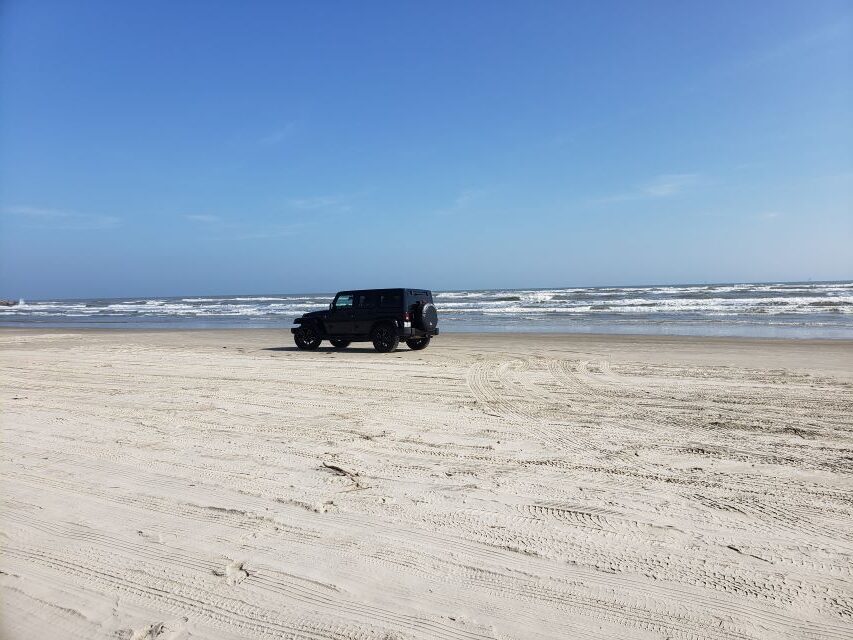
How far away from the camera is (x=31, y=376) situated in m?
11.4

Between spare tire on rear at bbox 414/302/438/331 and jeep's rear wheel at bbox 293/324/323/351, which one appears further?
jeep's rear wheel at bbox 293/324/323/351

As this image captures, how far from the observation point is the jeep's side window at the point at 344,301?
16859mm

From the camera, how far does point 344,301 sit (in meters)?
17.0

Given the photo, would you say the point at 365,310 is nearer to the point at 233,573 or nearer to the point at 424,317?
the point at 424,317

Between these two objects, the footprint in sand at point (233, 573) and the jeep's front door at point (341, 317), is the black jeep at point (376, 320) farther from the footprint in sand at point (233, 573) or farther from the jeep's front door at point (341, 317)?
the footprint in sand at point (233, 573)

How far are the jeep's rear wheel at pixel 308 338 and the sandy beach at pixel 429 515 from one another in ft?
27.1

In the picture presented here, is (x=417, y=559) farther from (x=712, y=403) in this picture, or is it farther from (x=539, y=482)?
(x=712, y=403)

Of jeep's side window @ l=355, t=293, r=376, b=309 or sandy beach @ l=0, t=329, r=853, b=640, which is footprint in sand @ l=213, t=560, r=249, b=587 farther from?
jeep's side window @ l=355, t=293, r=376, b=309

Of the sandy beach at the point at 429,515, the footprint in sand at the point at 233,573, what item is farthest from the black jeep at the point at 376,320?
the footprint in sand at the point at 233,573

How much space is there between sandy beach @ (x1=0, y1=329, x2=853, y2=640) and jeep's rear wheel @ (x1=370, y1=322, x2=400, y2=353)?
713 centimetres

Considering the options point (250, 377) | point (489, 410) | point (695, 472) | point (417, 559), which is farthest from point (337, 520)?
point (250, 377)

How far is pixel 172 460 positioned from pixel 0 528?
1650 millimetres

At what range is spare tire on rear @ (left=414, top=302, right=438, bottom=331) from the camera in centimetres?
1612

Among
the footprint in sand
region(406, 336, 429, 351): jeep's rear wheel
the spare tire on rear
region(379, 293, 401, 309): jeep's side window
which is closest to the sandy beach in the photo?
the footprint in sand
